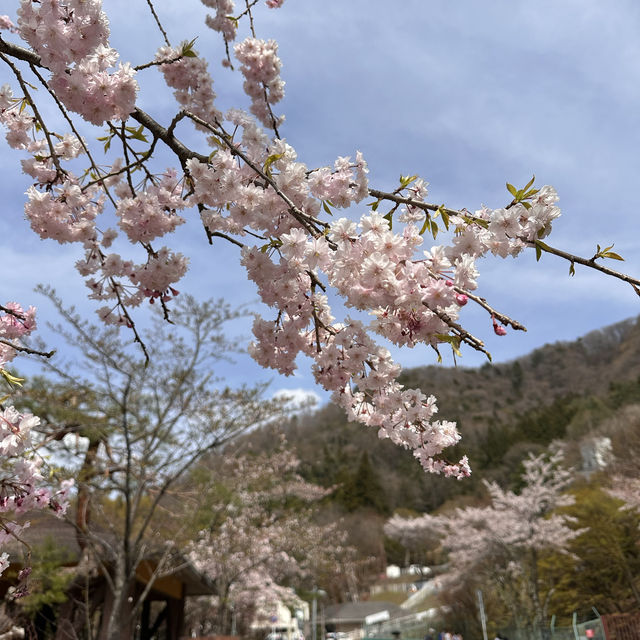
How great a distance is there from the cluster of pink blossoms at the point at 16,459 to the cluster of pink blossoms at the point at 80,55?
3.45ft

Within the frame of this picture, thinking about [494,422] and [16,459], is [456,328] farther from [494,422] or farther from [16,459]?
[494,422]

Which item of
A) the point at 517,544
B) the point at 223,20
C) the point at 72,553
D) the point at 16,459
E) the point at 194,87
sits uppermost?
the point at 223,20

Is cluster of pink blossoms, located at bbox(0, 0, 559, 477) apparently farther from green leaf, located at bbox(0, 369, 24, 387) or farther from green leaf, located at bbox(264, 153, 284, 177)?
green leaf, located at bbox(0, 369, 24, 387)

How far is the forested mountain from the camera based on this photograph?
157 ft

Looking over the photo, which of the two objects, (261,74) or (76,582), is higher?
(261,74)

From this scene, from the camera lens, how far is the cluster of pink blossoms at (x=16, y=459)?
74.1 inches

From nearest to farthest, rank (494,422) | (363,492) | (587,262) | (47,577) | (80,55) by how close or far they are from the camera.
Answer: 1. (587,262)
2. (80,55)
3. (47,577)
4. (363,492)
5. (494,422)

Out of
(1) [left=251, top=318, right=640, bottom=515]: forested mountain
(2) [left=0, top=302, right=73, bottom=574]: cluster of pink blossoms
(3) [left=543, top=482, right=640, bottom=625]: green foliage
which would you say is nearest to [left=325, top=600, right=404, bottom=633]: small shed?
(1) [left=251, top=318, right=640, bottom=515]: forested mountain

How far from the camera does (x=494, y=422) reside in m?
65.0

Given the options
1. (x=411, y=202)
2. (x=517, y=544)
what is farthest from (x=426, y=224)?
(x=517, y=544)

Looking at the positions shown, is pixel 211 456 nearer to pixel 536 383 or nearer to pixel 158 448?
pixel 158 448

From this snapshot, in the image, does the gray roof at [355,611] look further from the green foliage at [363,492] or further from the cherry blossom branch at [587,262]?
the cherry blossom branch at [587,262]

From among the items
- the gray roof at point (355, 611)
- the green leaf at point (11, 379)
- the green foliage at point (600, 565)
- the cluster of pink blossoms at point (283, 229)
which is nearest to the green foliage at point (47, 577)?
the cluster of pink blossoms at point (283, 229)

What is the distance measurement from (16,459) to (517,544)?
19592mm
